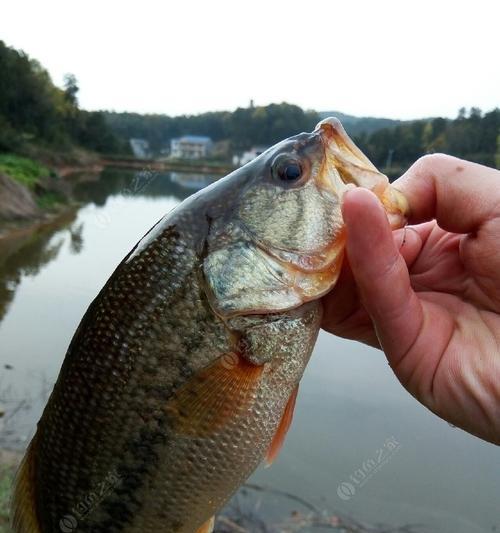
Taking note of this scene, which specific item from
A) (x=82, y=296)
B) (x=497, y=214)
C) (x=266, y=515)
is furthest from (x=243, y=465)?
(x=82, y=296)

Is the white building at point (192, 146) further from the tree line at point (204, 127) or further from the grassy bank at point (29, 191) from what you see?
the grassy bank at point (29, 191)

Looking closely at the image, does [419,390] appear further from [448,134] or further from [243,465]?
[448,134]

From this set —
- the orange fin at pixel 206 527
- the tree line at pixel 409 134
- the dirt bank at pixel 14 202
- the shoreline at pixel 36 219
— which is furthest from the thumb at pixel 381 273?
the dirt bank at pixel 14 202

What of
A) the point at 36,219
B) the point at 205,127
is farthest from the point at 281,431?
the point at 205,127

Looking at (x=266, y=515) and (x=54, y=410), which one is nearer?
(x=54, y=410)

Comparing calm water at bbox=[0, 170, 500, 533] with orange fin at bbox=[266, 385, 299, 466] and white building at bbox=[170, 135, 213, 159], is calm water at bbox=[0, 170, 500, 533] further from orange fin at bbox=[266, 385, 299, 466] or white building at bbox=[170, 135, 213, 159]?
white building at bbox=[170, 135, 213, 159]

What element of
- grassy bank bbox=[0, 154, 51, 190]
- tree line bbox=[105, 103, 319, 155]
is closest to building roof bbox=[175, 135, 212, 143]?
tree line bbox=[105, 103, 319, 155]

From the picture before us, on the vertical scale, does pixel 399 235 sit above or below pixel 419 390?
above
